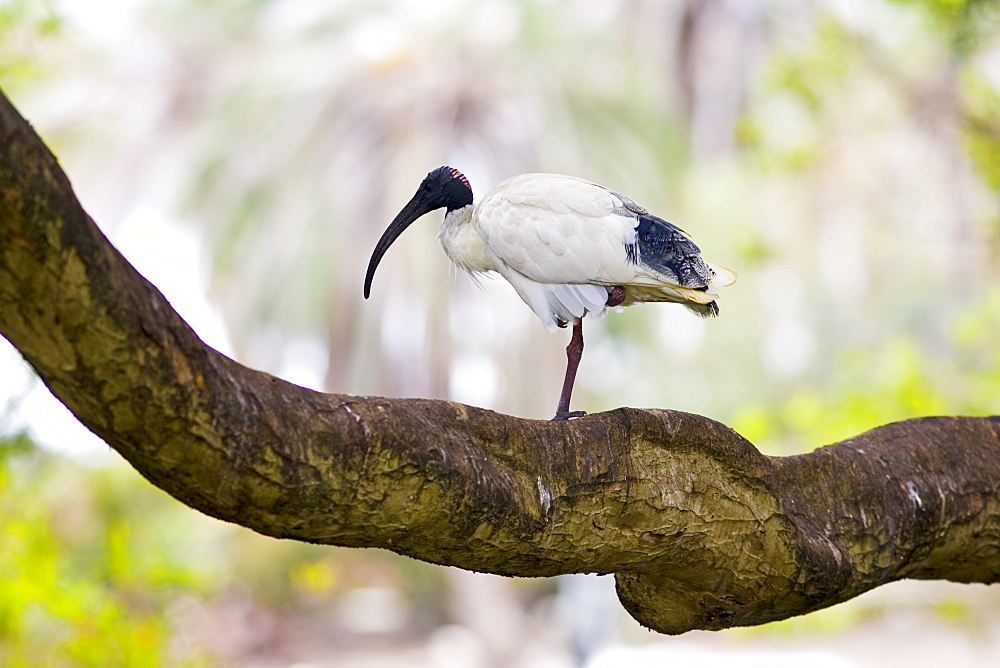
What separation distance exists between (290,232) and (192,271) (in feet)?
3.90

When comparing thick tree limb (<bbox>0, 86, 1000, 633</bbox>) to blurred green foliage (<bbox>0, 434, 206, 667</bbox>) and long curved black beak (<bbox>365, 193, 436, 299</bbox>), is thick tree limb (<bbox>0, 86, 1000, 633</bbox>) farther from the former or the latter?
blurred green foliage (<bbox>0, 434, 206, 667</bbox>)

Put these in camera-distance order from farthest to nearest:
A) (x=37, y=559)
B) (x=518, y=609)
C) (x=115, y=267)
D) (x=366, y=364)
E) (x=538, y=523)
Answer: (x=518, y=609)
(x=366, y=364)
(x=37, y=559)
(x=538, y=523)
(x=115, y=267)

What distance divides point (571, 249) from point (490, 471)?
116 cm

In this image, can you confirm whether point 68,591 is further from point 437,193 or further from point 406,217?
point 437,193

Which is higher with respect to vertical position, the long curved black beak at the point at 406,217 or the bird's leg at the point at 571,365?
the long curved black beak at the point at 406,217

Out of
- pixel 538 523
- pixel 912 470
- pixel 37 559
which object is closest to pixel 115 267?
pixel 538 523

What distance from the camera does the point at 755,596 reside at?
9.30ft

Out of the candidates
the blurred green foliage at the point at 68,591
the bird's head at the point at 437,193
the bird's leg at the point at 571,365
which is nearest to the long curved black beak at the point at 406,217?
the bird's head at the point at 437,193

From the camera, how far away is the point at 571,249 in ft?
10.9

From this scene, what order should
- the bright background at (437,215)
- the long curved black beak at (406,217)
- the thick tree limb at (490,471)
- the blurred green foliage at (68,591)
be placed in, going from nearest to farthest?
the thick tree limb at (490,471)
the long curved black beak at (406,217)
the blurred green foliage at (68,591)
the bright background at (437,215)

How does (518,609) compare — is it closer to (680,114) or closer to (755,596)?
(680,114)

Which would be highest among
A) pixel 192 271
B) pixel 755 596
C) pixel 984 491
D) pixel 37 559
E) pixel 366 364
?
pixel 192 271

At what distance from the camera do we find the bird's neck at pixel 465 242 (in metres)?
3.54

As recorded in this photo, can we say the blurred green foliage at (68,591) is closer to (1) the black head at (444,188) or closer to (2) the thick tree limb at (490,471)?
(1) the black head at (444,188)
